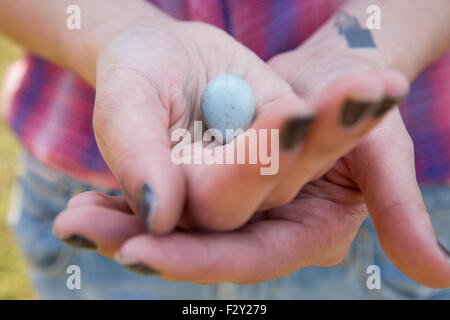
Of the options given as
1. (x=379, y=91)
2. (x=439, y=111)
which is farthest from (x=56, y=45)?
(x=439, y=111)

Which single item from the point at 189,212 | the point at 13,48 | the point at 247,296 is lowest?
A: the point at 247,296

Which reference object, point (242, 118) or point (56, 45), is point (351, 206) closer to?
point (242, 118)

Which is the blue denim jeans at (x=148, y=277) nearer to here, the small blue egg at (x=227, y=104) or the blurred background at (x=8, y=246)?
the small blue egg at (x=227, y=104)

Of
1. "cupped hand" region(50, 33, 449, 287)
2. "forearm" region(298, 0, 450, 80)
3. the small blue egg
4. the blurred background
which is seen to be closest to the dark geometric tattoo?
"forearm" region(298, 0, 450, 80)

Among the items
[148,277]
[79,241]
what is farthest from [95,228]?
[148,277]

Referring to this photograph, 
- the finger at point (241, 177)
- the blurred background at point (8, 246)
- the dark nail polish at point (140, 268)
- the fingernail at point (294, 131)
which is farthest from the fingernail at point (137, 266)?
the blurred background at point (8, 246)

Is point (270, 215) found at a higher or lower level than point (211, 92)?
lower
